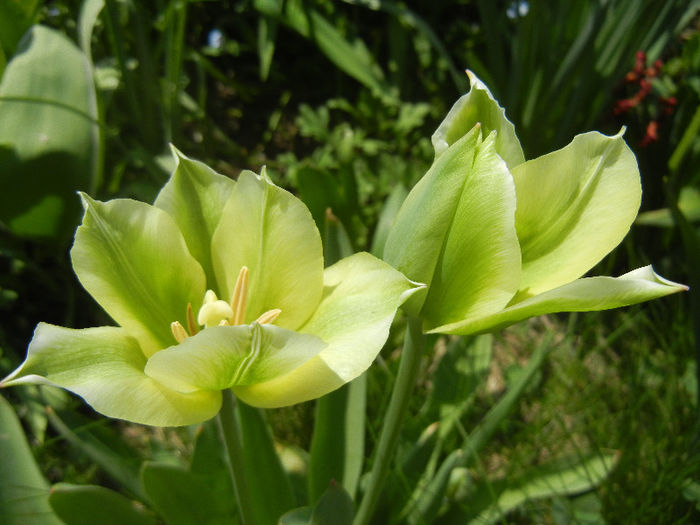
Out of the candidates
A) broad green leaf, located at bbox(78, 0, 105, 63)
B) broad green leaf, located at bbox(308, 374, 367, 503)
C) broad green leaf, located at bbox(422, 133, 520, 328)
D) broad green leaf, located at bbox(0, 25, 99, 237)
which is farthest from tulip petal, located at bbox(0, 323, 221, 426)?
broad green leaf, located at bbox(78, 0, 105, 63)

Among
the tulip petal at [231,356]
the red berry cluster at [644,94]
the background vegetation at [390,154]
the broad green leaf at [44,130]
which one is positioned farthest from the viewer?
the red berry cluster at [644,94]

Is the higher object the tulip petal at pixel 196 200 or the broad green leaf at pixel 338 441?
the tulip petal at pixel 196 200

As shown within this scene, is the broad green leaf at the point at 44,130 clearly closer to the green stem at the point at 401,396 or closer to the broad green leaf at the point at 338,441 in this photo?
the broad green leaf at the point at 338,441

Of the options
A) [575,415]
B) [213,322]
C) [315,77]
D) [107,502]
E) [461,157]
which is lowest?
[575,415]

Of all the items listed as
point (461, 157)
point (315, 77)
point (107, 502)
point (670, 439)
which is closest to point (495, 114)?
point (461, 157)

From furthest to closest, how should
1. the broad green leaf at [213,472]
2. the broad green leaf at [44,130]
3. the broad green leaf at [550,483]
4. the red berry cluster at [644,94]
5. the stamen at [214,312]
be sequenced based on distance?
the red berry cluster at [644,94], the broad green leaf at [44,130], the broad green leaf at [550,483], the broad green leaf at [213,472], the stamen at [214,312]

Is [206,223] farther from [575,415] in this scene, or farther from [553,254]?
[575,415]

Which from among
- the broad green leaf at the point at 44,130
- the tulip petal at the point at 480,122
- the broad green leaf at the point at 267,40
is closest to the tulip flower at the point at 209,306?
the tulip petal at the point at 480,122
